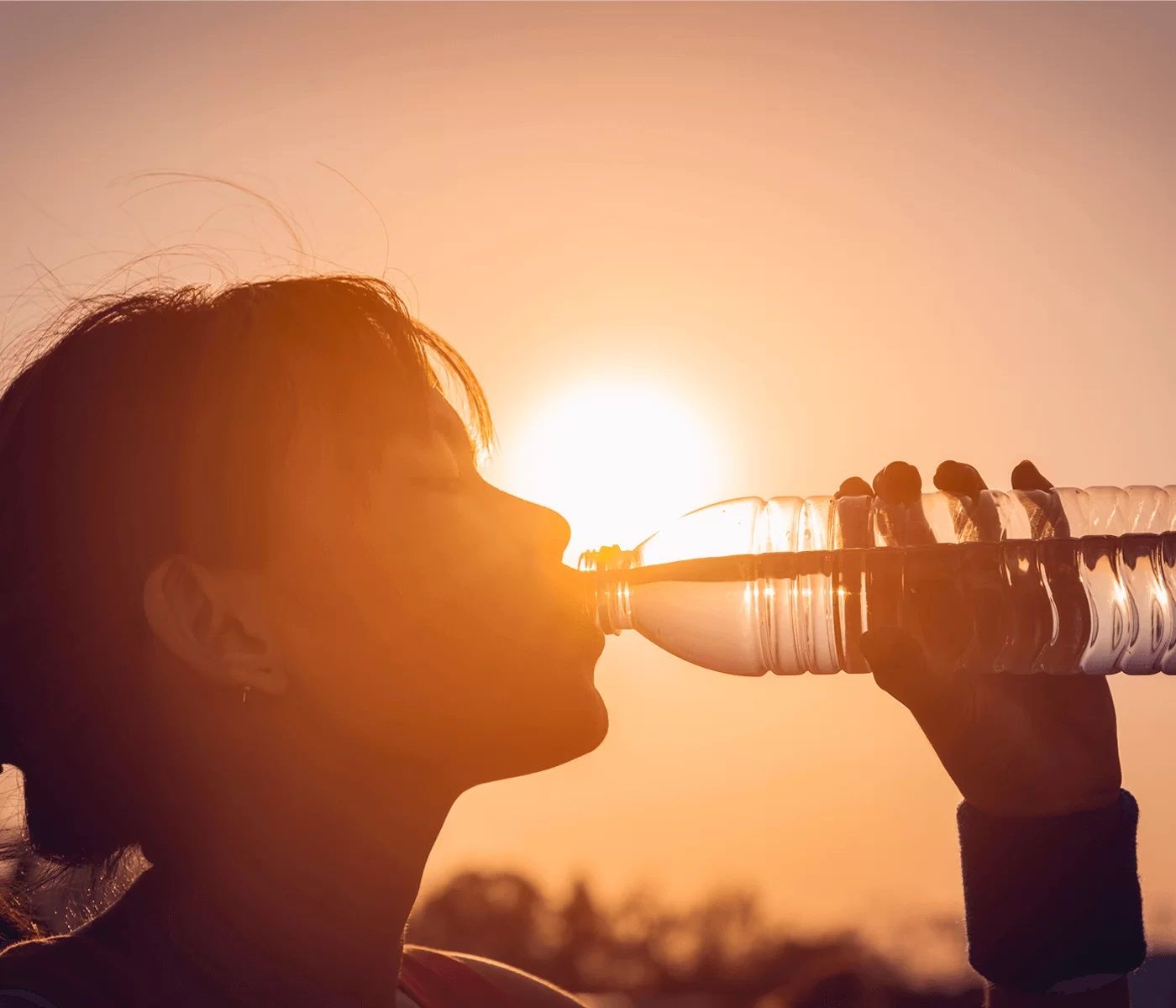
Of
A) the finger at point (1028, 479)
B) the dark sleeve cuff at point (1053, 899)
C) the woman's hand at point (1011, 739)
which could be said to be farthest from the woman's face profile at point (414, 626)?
the finger at point (1028, 479)

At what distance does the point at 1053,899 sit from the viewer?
5.32 ft

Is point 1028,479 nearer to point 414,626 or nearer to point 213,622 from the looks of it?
point 414,626

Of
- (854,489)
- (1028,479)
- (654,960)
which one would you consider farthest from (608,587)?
(654,960)

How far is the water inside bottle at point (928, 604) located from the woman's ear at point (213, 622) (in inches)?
28.4

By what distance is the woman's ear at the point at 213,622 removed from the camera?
4.46 ft

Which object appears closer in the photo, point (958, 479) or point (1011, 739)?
point (1011, 739)

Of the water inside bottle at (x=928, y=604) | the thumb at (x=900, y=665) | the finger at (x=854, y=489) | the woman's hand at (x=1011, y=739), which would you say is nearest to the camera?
the thumb at (x=900, y=665)

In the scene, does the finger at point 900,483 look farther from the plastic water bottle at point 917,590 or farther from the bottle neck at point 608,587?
the bottle neck at point 608,587

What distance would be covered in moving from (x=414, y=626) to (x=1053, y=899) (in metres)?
1.14

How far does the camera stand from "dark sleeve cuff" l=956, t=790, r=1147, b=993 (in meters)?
1.62

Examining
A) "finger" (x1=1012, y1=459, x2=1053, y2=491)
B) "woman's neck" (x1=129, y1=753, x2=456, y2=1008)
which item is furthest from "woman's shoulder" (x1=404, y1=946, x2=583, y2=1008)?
"finger" (x1=1012, y1=459, x2=1053, y2=491)

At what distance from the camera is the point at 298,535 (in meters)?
1.41

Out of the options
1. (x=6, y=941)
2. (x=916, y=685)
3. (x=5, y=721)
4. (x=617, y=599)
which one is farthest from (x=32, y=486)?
(x=916, y=685)

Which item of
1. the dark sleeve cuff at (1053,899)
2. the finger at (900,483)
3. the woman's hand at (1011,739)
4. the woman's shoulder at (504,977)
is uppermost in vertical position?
the finger at (900,483)
